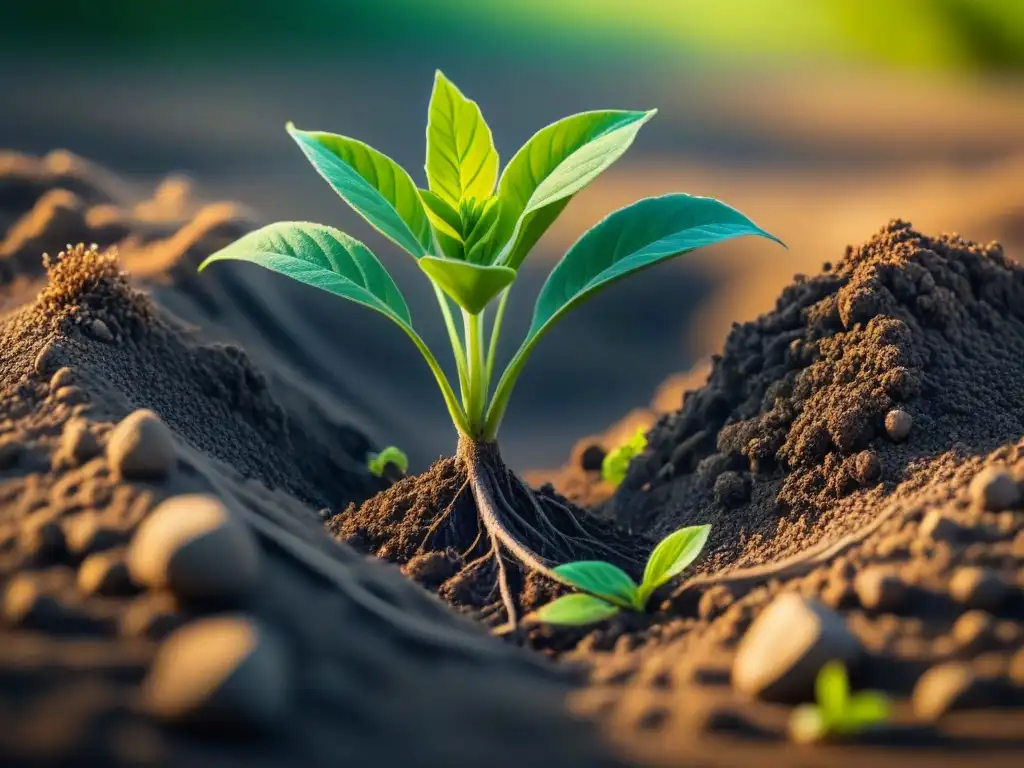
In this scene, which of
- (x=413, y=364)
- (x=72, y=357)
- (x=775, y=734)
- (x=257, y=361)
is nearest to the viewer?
(x=775, y=734)

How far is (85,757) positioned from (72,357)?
83cm

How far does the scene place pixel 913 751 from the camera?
91cm

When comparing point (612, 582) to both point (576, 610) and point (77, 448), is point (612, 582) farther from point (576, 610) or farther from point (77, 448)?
point (77, 448)

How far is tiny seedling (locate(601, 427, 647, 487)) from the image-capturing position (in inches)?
87.7

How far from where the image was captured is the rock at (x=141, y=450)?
3.67 feet

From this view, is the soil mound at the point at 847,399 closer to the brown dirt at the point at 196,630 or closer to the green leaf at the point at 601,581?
the green leaf at the point at 601,581

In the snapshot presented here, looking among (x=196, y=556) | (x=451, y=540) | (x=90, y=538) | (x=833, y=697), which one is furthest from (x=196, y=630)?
(x=451, y=540)

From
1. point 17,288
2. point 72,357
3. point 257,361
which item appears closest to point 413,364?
point 257,361

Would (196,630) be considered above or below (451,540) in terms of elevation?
below

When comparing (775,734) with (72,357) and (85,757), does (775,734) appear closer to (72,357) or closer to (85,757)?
(85,757)

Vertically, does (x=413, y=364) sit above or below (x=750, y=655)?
above

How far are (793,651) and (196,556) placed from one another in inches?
23.7

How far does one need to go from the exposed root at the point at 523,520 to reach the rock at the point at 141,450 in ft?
1.90

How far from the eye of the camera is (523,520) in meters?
1.63
